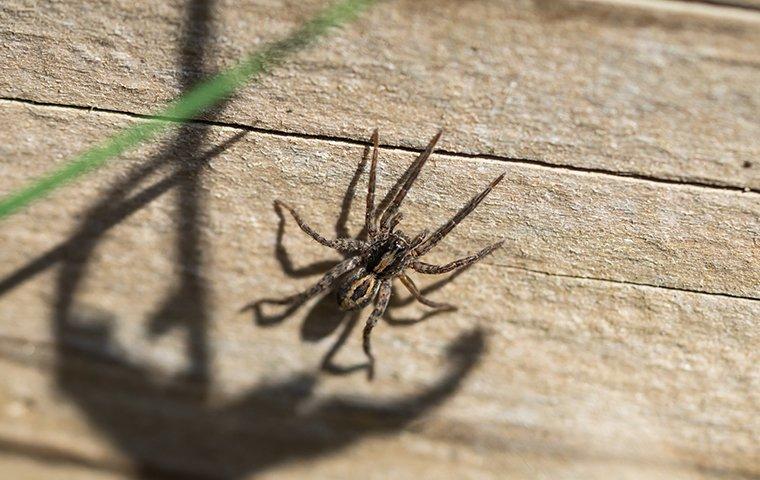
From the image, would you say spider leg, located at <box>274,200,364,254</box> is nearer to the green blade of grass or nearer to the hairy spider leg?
the hairy spider leg

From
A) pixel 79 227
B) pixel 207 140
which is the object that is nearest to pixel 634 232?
pixel 207 140

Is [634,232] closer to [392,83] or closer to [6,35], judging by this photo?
[392,83]

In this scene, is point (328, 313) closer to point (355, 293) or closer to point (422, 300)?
point (355, 293)

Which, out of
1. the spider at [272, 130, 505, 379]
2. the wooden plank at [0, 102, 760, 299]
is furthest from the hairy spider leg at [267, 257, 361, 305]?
the wooden plank at [0, 102, 760, 299]

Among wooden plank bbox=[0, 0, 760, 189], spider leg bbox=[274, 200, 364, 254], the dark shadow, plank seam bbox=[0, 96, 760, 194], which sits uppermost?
wooden plank bbox=[0, 0, 760, 189]

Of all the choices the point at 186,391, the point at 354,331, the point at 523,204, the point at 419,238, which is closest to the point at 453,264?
the point at 419,238
